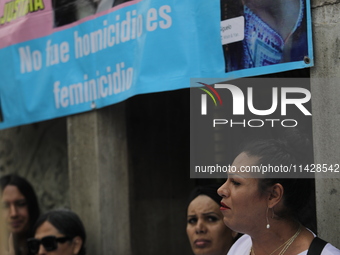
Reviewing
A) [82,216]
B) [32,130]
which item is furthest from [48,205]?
[82,216]

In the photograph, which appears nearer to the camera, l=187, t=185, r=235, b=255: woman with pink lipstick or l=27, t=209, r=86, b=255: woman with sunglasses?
l=187, t=185, r=235, b=255: woman with pink lipstick

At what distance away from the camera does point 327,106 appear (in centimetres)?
498

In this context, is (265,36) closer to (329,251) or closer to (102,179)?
(329,251)

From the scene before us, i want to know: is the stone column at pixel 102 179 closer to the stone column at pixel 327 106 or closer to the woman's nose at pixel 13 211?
the woman's nose at pixel 13 211

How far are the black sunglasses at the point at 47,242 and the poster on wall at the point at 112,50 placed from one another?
48.1 inches

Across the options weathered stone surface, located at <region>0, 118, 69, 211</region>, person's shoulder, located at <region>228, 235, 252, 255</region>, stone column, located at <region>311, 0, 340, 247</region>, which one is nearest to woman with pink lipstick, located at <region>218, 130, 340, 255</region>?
person's shoulder, located at <region>228, 235, 252, 255</region>

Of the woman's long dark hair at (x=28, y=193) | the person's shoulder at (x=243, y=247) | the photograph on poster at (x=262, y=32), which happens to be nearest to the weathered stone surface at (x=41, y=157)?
the woman's long dark hair at (x=28, y=193)

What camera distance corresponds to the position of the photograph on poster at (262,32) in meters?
5.04

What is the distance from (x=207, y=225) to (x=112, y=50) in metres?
1.84

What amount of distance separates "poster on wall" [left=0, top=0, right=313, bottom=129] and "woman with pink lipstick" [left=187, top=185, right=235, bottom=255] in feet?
2.82

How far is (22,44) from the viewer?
7.64 metres

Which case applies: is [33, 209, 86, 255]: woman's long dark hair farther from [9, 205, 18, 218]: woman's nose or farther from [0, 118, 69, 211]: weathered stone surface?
[0, 118, 69, 211]: weathered stone surface

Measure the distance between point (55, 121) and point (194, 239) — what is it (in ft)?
12.0

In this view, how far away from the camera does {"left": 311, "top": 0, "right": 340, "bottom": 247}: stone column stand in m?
4.94
